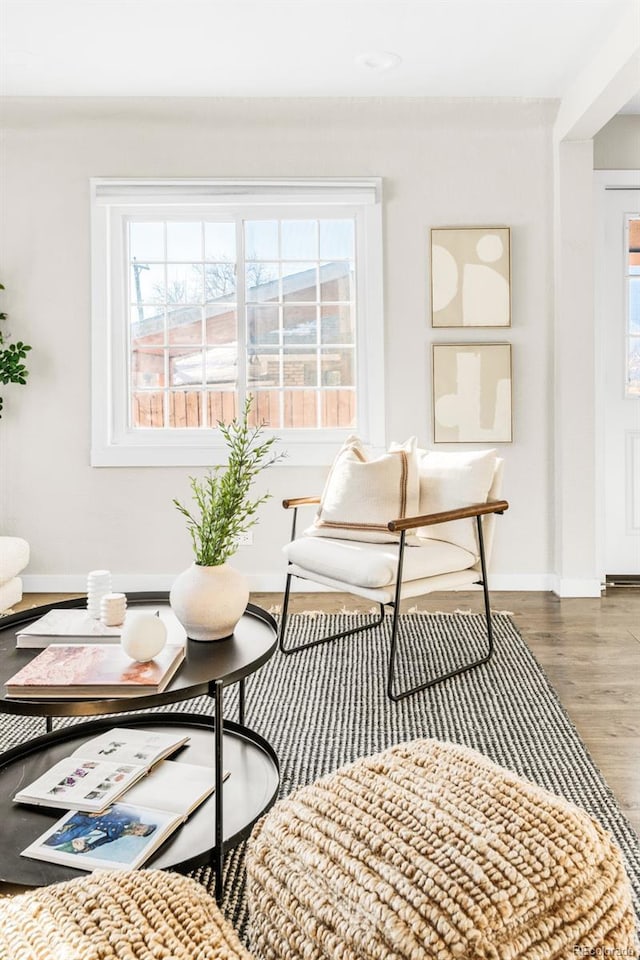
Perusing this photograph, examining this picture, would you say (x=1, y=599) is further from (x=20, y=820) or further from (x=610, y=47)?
(x=610, y=47)

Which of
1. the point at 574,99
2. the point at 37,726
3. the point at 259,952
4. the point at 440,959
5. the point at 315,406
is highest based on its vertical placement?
the point at 574,99

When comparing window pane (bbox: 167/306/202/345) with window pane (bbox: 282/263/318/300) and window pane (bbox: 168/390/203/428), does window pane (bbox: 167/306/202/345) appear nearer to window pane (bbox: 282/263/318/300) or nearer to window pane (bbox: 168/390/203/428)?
window pane (bbox: 168/390/203/428)

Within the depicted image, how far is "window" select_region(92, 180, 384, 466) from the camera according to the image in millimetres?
3873

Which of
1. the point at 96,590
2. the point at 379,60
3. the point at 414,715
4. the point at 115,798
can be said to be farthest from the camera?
the point at 379,60

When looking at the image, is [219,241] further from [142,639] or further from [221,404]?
[142,639]

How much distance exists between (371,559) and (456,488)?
51cm

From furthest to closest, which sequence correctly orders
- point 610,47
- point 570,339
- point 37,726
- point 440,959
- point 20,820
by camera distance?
point 570,339 → point 610,47 → point 37,726 → point 20,820 → point 440,959

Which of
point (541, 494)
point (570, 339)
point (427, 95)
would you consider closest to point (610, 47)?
point (427, 95)

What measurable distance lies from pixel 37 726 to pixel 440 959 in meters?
1.80

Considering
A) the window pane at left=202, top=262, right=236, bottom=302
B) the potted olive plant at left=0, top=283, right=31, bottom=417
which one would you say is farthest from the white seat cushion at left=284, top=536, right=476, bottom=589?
the potted olive plant at left=0, top=283, right=31, bottom=417

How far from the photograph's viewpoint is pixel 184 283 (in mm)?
3949

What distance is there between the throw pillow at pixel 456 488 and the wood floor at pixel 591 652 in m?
0.56

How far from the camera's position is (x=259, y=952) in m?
0.97

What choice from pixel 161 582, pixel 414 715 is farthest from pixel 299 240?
pixel 414 715
